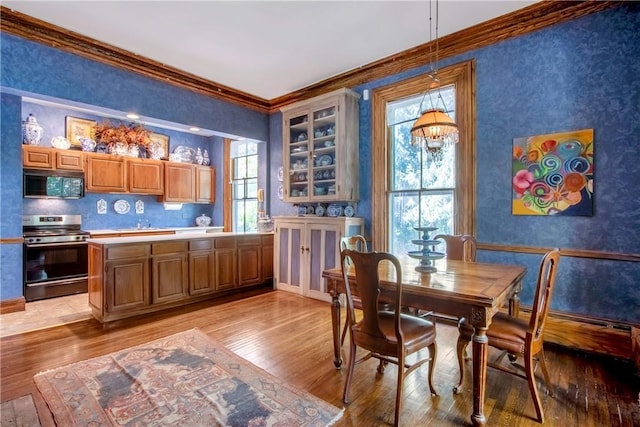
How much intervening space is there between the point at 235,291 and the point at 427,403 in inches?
134

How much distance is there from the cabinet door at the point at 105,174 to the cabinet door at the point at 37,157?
1.61 ft

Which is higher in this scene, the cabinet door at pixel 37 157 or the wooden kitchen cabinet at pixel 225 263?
the cabinet door at pixel 37 157

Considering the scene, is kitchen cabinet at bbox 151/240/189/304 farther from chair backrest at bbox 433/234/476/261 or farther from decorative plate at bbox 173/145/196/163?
decorative plate at bbox 173/145/196/163

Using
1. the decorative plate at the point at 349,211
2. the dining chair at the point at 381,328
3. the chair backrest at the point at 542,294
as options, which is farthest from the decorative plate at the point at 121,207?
the chair backrest at the point at 542,294

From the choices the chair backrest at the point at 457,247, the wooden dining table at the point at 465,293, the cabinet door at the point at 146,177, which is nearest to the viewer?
the wooden dining table at the point at 465,293

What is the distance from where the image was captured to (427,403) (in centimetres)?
205

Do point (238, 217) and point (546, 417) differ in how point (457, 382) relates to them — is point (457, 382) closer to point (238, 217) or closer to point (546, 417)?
point (546, 417)

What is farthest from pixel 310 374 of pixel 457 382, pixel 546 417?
pixel 546 417

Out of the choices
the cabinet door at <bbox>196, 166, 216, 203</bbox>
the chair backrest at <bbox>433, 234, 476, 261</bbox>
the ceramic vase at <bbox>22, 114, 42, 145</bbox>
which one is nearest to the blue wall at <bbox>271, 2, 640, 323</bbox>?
the chair backrest at <bbox>433, 234, 476, 261</bbox>

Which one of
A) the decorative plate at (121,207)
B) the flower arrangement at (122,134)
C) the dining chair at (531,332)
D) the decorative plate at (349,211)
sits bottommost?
the dining chair at (531,332)

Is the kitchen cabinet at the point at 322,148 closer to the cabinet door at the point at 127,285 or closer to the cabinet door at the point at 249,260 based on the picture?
the cabinet door at the point at 249,260

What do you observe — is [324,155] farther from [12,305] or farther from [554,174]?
[12,305]

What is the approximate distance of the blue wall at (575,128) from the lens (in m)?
2.60

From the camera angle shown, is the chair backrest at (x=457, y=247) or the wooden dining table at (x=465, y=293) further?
the chair backrest at (x=457, y=247)
